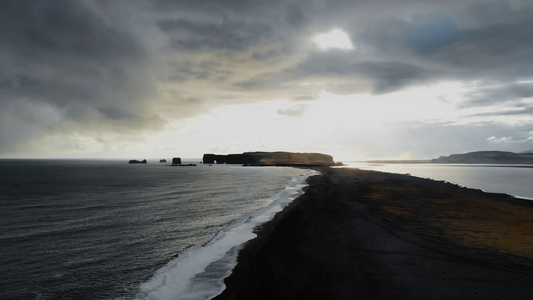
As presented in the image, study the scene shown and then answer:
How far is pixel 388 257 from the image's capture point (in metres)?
14.8

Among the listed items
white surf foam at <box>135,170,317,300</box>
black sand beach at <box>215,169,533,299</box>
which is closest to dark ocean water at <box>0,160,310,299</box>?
white surf foam at <box>135,170,317,300</box>

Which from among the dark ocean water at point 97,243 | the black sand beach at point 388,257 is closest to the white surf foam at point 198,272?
the dark ocean water at point 97,243

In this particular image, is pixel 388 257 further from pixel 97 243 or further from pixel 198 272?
pixel 97 243

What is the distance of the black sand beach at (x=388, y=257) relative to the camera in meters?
11.0

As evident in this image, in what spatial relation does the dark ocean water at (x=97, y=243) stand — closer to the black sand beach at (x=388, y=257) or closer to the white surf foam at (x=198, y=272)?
the white surf foam at (x=198, y=272)

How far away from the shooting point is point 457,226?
21766 millimetres

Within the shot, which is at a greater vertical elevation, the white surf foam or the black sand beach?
the black sand beach

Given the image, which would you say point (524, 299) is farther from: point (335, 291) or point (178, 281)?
point (178, 281)

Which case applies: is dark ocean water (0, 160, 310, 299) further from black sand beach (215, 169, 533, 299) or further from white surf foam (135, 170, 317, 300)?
black sand beach (215, 169, 533, 299)

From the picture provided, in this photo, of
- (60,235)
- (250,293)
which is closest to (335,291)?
(250,293)

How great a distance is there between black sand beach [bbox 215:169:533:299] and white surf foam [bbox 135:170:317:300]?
0.66 m

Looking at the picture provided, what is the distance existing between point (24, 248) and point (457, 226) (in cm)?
2833

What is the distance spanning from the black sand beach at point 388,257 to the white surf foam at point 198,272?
0.66 m

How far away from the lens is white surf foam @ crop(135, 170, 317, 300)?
37.4ft
